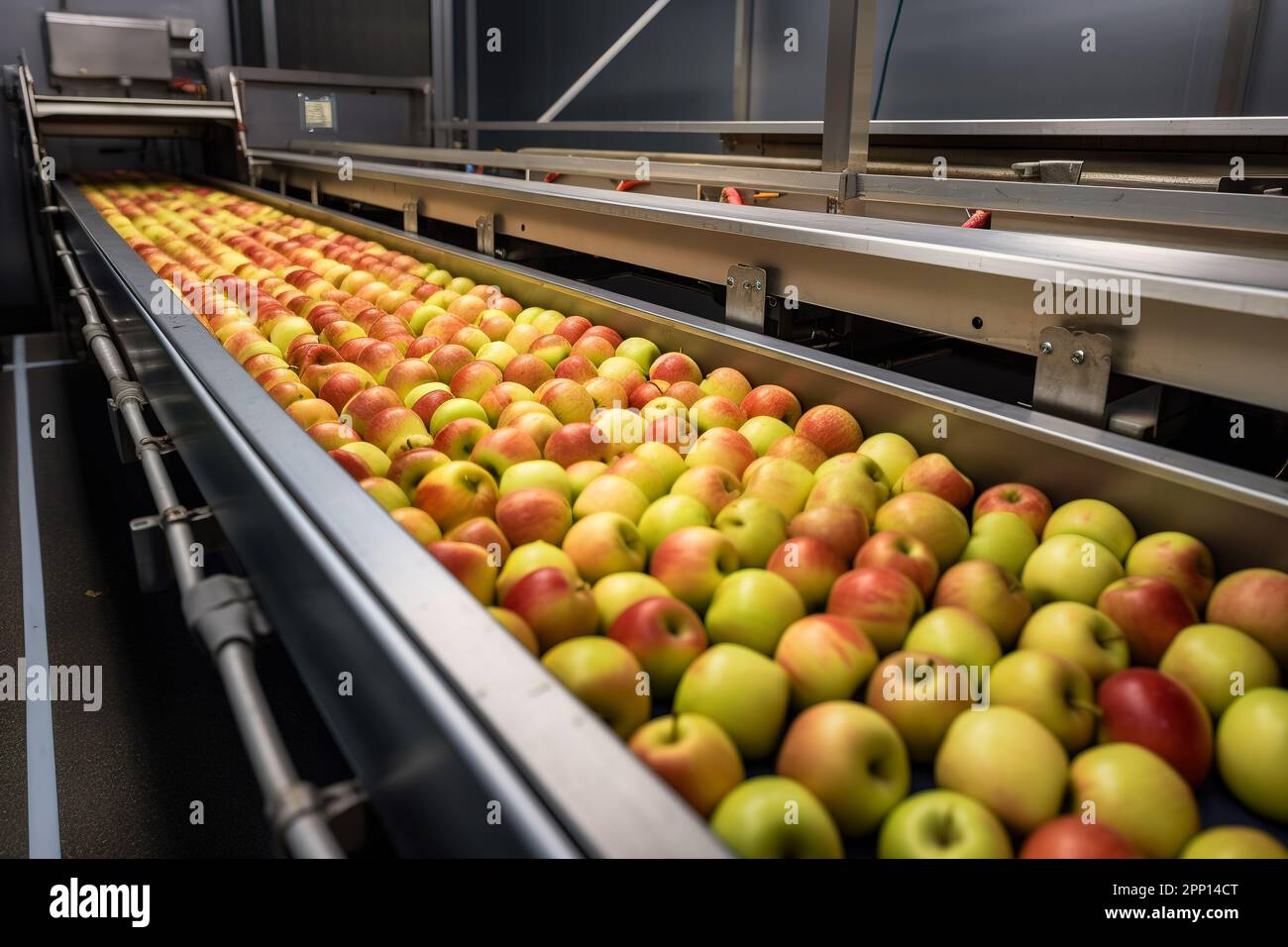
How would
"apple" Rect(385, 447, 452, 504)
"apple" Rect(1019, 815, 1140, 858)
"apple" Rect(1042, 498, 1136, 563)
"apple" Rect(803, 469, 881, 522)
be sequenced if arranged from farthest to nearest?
1. "apple" Rect(385, 447, 452, 504)
2. "apple" Rect(803, 469, 881, 522)
3. "apple" Rect(1042, 498, 1136, 563)
4. "apple" Rect(1019, 815, 1140, 858)

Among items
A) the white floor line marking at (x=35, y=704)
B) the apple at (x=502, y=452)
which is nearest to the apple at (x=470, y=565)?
the apple at (x=502, y=452)

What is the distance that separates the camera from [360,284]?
9.41ft

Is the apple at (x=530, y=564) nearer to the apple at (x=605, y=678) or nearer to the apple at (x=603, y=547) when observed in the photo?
the apple at (x=603, y=547)

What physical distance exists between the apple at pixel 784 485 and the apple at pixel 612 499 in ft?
0.62

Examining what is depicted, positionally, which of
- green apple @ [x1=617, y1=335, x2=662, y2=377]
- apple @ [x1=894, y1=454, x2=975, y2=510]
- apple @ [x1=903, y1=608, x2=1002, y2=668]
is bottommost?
apple @ [x1=903, y1=608, x2=1002, y2=668]

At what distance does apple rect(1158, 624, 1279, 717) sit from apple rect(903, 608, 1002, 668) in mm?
197

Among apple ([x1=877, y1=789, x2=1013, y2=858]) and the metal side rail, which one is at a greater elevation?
the metal side rail

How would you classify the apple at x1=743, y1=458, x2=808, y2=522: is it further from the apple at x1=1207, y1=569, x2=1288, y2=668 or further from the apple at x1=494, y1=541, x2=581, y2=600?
the apple at x1=1207, y1=569, x2=1288, y2=668

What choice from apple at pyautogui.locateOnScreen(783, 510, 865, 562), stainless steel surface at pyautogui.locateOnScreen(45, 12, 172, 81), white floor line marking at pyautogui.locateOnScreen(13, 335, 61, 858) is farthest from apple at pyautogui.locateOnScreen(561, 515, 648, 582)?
stainless steel surface at pyautogui.locateOnScreen(45, 12, 172, 81)

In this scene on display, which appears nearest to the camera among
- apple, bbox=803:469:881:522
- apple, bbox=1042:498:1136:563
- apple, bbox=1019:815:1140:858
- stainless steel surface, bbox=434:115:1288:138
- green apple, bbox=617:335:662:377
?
apple, bbox=1019:815:1140:858

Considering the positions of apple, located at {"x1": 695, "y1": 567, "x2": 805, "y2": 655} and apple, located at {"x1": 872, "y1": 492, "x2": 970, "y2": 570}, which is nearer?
apple, located at {"x1": 695, "y1": 567, "x2": 805, "y2": 655}

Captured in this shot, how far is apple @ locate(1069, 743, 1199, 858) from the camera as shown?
0.83 metres
